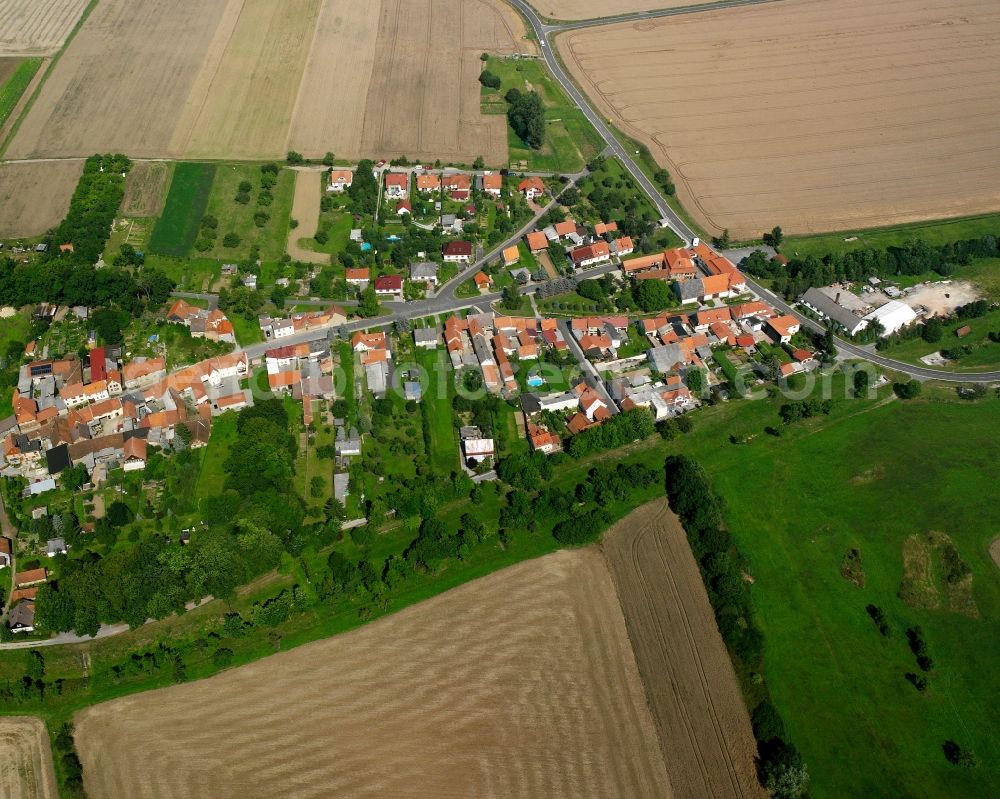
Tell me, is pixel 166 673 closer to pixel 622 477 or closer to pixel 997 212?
pixel 622 477

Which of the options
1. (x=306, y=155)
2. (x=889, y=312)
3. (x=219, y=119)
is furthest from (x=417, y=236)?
(x=889, y=312)

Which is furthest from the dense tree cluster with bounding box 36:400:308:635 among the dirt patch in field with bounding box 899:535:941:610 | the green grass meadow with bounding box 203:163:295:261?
the dirt patch in field with bounding box 899:535:941:610

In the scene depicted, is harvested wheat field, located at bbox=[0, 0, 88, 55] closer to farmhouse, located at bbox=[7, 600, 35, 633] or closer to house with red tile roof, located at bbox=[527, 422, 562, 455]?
farmhouse, located at bbox=[7, 600, 35, 633]

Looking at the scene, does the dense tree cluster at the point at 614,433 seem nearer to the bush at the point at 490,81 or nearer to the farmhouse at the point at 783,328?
the farmhouse at the point at 783,328

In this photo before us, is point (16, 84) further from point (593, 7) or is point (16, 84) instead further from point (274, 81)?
point (593, 7)

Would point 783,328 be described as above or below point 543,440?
above

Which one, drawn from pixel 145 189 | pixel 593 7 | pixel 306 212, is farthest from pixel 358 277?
pixel 593 7
